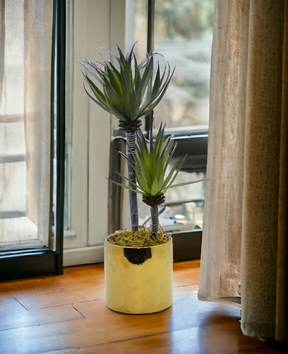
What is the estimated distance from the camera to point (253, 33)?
1.46m

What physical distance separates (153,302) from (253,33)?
0.93m

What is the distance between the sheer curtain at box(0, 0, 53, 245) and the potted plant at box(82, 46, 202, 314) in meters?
0.36

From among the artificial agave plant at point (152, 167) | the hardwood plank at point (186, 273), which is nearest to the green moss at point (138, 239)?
the artificial agave plant at point (152, 167)

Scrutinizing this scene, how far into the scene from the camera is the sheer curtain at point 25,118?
6.37ft

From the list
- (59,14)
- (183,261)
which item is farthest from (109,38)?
(183,261)

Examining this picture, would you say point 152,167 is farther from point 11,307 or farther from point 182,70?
point 182,70

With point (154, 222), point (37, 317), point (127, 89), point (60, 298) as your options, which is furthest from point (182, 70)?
point (37, 317)

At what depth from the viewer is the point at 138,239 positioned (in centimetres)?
178

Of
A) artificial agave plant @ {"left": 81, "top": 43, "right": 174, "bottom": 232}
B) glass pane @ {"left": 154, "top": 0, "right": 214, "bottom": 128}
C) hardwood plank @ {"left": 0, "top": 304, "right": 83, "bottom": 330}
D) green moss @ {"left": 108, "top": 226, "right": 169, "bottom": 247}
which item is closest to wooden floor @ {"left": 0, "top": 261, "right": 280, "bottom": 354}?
hardwood plank @ {"left": 0, "top": 304, "right": 83, "bottom": 330}

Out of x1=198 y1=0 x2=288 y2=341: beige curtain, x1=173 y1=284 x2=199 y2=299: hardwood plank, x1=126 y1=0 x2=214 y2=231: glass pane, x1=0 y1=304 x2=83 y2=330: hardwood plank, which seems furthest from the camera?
x1=126 y1=0 x2=214 y2=231: glass pane

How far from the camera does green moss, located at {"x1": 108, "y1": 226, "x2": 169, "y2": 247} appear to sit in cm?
175

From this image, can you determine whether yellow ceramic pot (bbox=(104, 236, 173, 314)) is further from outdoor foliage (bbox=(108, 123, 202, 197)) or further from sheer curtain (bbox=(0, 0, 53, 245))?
sheer curtain (bbox=(0, 0, 53, 245))

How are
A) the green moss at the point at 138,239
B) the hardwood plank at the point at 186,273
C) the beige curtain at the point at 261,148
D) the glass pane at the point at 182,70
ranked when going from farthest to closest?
the glass pane at the point at 182,70 → the hardwood plank at the point at 186,273 → the green moss at the point at 138,239 → the beige curtain at the point at 261,148

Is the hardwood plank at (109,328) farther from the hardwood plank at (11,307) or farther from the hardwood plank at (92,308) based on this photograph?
the hardwood plank at (11,307)
